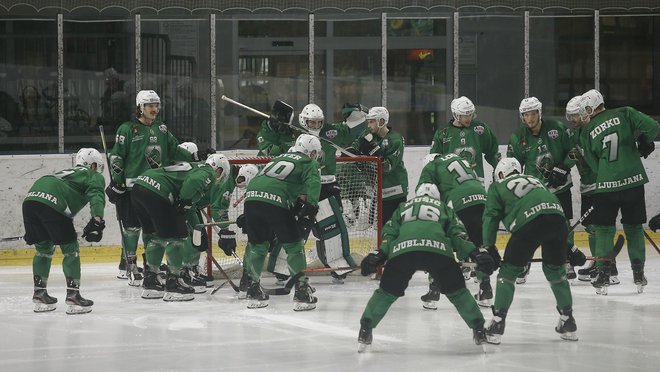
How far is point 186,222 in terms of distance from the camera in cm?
855

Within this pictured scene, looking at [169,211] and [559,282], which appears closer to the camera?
[559,282]

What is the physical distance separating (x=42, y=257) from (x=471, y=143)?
10.4 ft

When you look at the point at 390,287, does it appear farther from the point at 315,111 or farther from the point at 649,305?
the point at 315,111

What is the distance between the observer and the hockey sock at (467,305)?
20.9 ft

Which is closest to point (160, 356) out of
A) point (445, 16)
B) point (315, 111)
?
point (315, 111)

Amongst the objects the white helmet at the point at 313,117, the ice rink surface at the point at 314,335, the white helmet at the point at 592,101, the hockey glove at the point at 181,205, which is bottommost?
the ice rink surface at the point at 314,335

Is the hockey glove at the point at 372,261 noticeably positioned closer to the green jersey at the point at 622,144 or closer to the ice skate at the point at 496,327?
the ice skate at the point at 496,327

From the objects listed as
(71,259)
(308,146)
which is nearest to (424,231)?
(308,146)

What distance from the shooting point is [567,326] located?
6793 millimetres

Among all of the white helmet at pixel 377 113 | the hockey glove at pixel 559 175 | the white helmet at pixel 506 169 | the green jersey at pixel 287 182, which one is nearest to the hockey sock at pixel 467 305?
the white helmet at pixel 506 169

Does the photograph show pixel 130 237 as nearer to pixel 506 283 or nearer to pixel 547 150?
pixel 547 150

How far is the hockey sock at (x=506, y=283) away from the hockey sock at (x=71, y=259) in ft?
8.80

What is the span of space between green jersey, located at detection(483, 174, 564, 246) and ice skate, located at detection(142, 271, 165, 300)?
2683 mm

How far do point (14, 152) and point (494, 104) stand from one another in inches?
173
